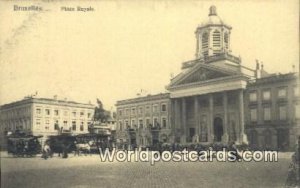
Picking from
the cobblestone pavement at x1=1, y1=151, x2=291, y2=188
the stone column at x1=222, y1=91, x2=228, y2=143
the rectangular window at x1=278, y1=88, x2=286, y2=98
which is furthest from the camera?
the stone column at x1=222, y1=91, x2=228, y2=143

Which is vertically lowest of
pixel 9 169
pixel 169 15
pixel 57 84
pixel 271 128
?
pixel 9 169

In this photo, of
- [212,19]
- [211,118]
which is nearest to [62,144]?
[211,118]

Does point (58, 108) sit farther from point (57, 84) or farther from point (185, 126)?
point (185, 126)

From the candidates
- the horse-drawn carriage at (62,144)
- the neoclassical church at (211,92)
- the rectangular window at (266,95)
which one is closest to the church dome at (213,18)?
the neoclassical church at (211,92)

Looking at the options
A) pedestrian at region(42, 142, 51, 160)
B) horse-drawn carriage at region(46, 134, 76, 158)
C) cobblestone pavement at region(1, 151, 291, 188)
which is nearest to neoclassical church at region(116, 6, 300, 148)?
Answer: cobblestone pavement at region(1, 151, 291, 188)

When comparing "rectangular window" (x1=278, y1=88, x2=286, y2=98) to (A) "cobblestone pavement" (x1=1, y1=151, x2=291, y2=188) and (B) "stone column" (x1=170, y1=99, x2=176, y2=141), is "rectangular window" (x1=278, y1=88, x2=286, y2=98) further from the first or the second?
(B) "stone column" (x1=170, y1=99, x2=176, y2=141)

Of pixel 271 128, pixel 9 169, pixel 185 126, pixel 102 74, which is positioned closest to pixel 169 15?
pixel 102 74

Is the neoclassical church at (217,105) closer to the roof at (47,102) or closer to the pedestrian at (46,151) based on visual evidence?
the roof at (47,102)
